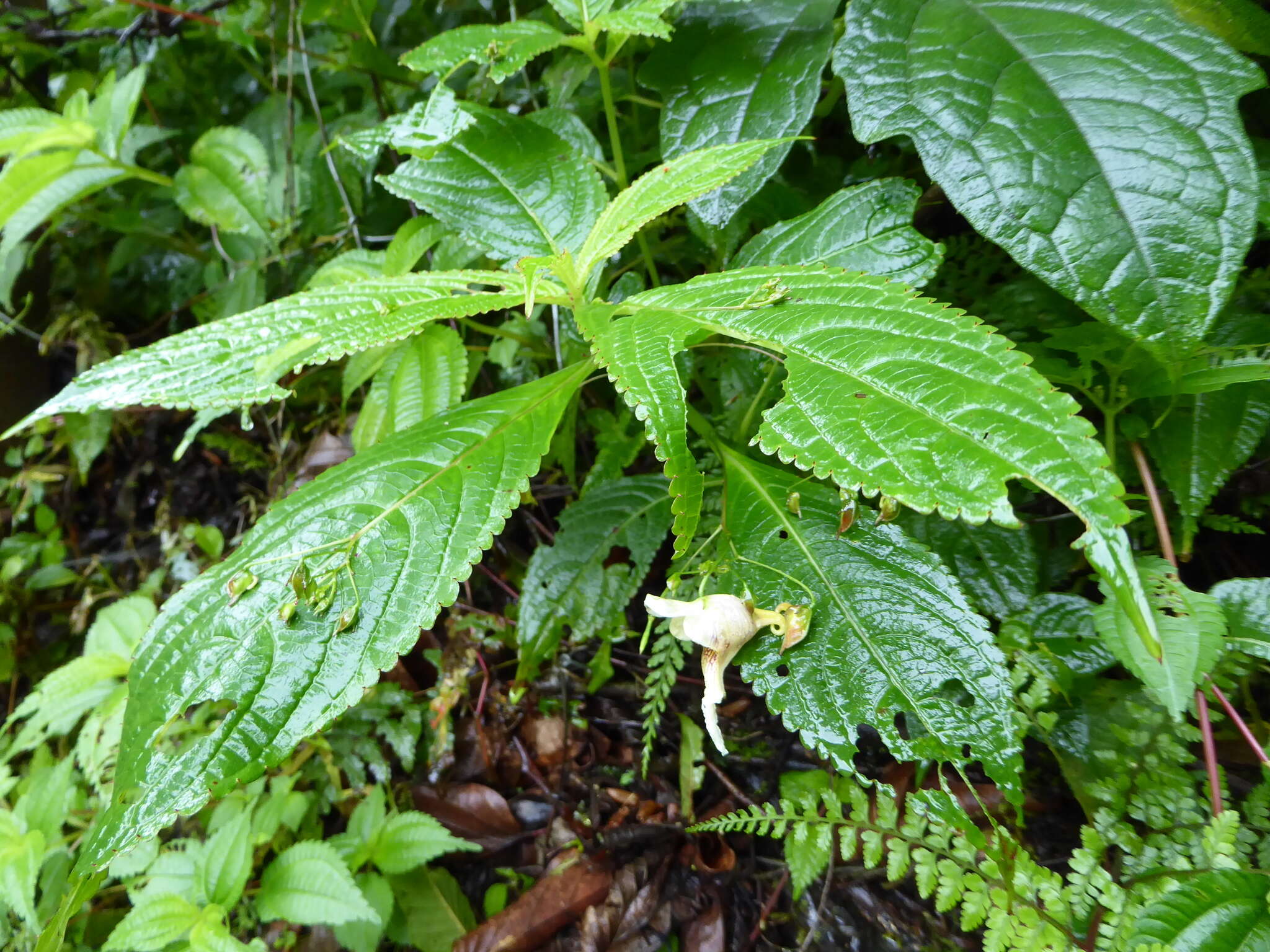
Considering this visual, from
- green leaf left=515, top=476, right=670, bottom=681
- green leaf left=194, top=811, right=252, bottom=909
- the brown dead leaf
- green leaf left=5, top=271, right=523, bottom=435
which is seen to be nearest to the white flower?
green leaf left=515, top=476, right=670, bottom=681

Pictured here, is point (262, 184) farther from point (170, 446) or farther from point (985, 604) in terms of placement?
point (985, 604)

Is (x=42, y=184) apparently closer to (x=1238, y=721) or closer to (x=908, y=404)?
(x=908, y=404)

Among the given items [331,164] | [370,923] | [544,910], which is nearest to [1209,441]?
[544,910]

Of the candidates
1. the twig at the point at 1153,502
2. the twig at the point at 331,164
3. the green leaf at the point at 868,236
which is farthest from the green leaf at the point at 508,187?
the twig at the point at 1153,502

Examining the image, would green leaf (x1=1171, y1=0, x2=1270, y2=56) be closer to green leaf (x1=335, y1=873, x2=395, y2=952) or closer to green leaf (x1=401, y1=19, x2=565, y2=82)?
green leaf (x1=401, y1=19, x2=565, y2=82)

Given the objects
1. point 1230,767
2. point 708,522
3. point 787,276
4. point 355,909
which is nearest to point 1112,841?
point 1230,767
